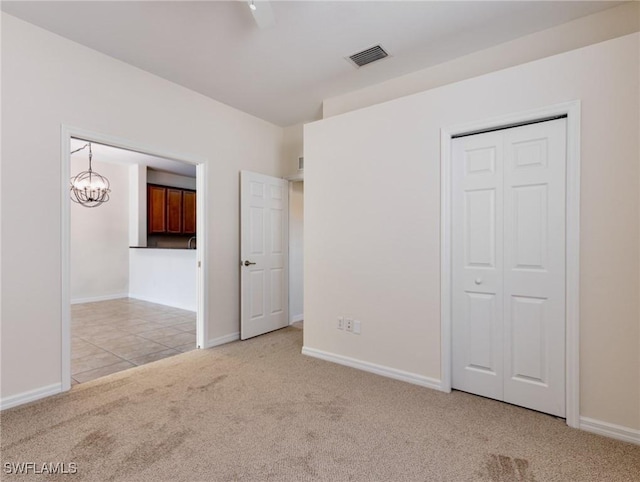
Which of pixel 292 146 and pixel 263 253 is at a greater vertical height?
pixel 292 146

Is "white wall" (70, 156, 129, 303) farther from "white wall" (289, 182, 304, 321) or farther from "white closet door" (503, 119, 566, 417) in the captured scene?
"white closet door" (503, 119, 566, 417)

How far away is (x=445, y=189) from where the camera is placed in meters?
2.61

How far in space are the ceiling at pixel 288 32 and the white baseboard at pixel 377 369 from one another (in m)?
2.76

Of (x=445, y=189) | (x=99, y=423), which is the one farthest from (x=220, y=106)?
(x=99, y=423)

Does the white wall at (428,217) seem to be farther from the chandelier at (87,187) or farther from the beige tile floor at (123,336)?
the chandelier at (87,187)

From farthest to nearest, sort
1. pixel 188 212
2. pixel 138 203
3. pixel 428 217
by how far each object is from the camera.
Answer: pixel 188 212 < pixel 138 203 < pixel 428 217

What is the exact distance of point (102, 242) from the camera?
21.7 feet

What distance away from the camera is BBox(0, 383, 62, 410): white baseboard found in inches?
90.8

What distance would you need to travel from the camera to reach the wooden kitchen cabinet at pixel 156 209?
696 cm

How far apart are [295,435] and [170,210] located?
6.41 m

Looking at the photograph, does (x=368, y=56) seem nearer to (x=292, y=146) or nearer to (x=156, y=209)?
(x=292, y=146)

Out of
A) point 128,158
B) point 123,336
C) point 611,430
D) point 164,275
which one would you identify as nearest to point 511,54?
point 611,430

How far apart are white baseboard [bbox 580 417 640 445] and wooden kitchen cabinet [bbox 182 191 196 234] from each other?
7.33 meters

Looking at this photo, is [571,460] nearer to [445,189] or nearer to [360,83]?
[445,189]
